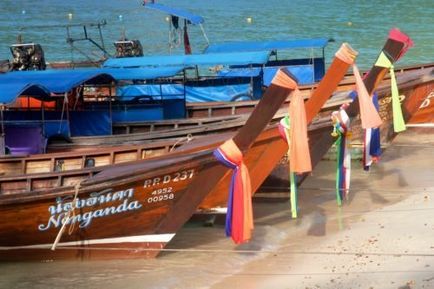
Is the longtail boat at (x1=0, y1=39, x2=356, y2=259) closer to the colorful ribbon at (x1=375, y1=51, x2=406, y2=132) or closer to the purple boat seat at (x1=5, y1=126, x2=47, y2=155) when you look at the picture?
the colorful ribbon at (x1=375, y1=51, x2=406, y2=132)

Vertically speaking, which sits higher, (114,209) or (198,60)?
(198,60)

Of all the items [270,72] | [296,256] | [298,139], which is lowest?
[296,256]

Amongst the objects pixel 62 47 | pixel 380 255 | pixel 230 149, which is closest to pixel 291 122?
pixel 230 149

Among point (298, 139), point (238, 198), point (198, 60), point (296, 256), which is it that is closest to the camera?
point (238, 198)

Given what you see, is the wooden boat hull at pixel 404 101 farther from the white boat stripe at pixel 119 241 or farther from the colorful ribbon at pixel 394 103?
the white boat stripe at pixel 119 241

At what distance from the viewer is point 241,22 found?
44.4 m

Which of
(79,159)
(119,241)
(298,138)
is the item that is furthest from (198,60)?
(298,138)

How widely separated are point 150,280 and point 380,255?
2.55 metres

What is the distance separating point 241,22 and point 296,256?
1376 inches

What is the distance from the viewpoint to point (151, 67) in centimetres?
1537

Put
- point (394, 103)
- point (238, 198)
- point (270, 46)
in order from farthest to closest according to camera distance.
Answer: point (270, 46), point (394, 103), point (238, 198)

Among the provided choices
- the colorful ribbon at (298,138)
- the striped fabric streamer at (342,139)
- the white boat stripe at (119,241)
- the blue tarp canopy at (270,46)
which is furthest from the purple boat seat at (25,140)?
the blue tarp canopy at (270,46)

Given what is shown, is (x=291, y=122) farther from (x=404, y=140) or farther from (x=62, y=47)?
(x=62, y=47)

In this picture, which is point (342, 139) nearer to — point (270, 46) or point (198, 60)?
point (198, 60)
